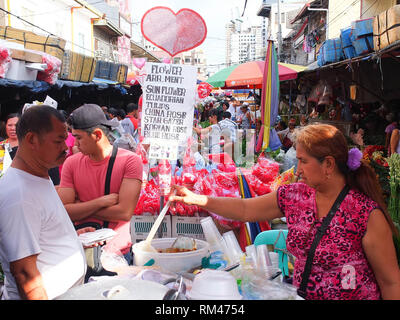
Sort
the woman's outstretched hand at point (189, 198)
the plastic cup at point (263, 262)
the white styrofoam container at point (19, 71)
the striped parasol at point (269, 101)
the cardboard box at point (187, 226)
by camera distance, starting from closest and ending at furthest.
Result: the plastic cup at point (263, 262) → the woman's outstretched hand at point (189, 198) → the cardboard box at point (187, 226) → the striped parasol at point (269, 101) → the white styrofoam container at point (19, 71)

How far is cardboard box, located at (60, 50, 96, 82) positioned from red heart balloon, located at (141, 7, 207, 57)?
7987mm

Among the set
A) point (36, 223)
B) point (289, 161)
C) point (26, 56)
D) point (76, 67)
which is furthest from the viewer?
point (76, 67)

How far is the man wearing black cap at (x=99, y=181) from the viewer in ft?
8.57

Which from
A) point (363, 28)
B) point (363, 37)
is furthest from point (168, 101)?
point (363, 28)

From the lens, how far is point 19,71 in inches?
287

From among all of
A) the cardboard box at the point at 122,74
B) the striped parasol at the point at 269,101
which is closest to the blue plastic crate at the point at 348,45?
the striped parasol at the point at 269,101

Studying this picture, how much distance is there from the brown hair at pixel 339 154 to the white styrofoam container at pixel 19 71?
6692mm

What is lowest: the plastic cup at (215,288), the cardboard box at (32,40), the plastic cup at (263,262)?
the plastic cup at (263,262)

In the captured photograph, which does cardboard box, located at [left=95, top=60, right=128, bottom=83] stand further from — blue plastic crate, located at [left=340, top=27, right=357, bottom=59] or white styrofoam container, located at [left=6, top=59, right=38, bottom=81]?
blue plastic crate, located at [left=340, top=27, right=357, bottom=59]

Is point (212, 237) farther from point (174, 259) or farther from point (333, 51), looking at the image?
point (333, 51)

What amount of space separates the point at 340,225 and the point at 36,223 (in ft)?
4.85

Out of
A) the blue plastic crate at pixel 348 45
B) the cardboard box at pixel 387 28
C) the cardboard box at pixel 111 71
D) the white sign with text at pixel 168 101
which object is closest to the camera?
the white sign with text at pixel 168 101

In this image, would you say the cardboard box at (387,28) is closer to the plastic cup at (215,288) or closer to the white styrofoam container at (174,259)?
the white styrofoam container at (174,259)

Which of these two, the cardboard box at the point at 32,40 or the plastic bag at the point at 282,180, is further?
the cardboard box at the point at 32,40
